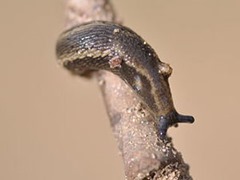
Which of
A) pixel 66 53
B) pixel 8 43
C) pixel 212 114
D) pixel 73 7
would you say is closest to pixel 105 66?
pixel 66 53

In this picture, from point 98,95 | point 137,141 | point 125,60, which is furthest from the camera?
point 98,95

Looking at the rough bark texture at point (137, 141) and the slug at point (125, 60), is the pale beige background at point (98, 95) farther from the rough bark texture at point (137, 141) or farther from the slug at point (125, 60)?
the rough bark texture at point (137, 141)

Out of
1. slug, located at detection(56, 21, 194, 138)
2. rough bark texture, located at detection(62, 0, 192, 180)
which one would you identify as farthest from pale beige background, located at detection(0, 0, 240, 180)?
rough bark texture, located at detection(62, 0, 192, 180)

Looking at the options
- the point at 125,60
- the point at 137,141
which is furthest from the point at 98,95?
the point at 137,141

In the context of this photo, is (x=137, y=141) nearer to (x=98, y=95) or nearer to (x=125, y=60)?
(x=125, y=60)

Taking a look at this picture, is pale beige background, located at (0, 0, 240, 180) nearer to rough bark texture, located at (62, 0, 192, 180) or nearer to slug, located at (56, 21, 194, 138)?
slug, located at (56, 21, 194, 138)

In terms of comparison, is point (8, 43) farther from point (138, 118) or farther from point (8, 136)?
point (138, 118)
